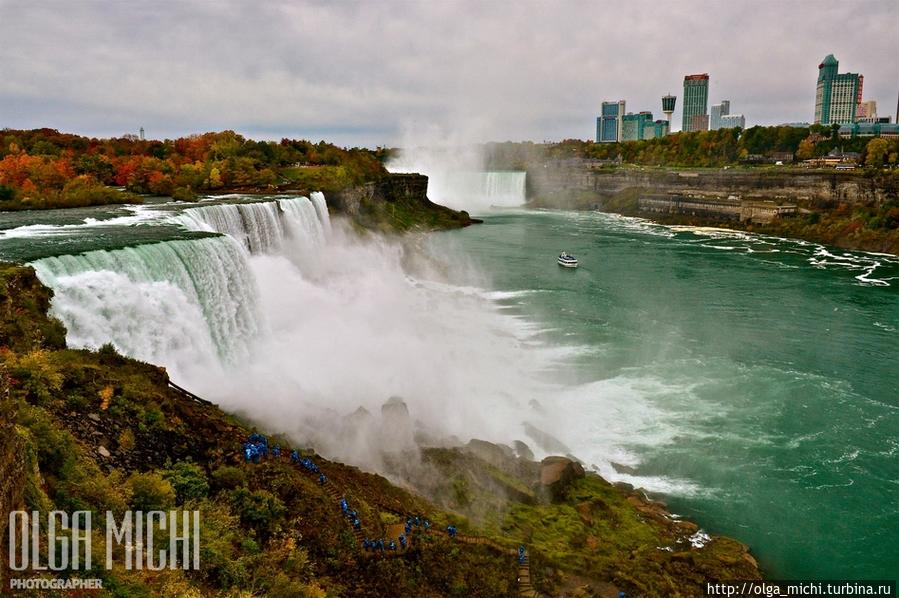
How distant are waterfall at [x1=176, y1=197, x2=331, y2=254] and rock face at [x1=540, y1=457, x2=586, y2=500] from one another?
18.5m

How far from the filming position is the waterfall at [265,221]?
31016 millimetres

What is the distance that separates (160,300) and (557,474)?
12752 millimetres

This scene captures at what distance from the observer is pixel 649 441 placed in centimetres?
2123

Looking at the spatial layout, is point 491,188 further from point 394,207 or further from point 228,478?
point 228,478

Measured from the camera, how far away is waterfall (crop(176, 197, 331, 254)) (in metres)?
31.0

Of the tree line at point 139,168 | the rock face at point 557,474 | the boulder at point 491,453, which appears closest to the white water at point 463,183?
the tree line at point 139,168

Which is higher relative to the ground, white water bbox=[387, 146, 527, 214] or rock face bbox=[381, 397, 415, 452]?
white water bbox=[387, 146, 527, 214]

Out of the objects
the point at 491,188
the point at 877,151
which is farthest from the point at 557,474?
the point at 491,188

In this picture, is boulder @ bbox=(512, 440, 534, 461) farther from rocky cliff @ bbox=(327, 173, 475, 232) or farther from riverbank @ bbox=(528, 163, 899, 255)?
riverbank @ bbox=(528, 163, 899, 255)

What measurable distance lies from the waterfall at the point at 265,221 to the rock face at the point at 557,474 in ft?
60.6

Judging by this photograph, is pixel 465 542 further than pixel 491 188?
No

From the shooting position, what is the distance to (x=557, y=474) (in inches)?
697

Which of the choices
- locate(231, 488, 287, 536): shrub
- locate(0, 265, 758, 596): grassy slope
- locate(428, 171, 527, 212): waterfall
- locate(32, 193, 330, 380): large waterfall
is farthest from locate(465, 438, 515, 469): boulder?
locate(428, 171, 527, 212): waterfall

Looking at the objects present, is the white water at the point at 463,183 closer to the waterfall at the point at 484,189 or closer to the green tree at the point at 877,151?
the waterfall at the point at 484,189
